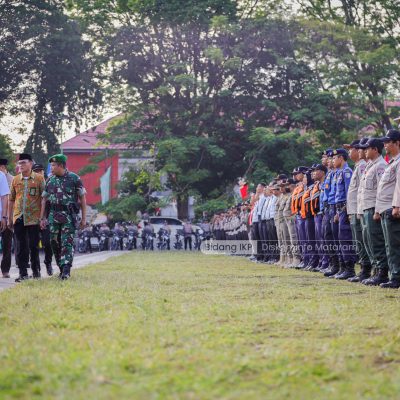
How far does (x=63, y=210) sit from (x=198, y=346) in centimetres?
722

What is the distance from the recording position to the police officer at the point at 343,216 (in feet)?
45.4

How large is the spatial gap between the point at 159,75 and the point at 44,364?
Answer: 117 feet

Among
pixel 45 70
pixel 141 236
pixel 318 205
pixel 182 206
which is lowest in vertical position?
pixel 141 236

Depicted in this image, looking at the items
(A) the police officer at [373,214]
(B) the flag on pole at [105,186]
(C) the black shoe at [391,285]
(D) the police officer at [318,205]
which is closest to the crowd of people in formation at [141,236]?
(B) the flag on pole at [105,186]

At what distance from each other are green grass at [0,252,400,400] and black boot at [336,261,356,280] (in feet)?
12.8

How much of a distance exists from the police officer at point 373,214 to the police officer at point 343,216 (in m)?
1.52

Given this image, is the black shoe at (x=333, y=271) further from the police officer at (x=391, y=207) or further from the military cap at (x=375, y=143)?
the police officer at (x=391, y=207)

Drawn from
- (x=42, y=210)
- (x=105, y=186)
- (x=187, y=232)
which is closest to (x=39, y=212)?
(x=42, y=210)

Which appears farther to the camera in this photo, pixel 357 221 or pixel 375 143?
pixel 357 221

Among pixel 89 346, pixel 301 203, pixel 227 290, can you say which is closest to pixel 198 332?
pixel 89 346

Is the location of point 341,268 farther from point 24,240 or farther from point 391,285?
point 24,240

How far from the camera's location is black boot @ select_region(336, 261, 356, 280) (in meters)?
13.8

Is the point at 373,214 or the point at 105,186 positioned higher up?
the point at 105,186

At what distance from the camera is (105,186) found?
134 feet
